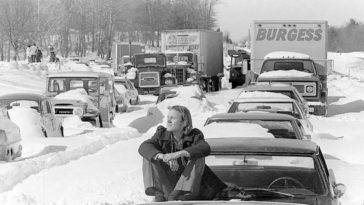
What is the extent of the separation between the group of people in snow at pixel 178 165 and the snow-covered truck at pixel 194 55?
3235cm

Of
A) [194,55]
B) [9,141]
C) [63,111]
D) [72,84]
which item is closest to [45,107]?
[63,111]

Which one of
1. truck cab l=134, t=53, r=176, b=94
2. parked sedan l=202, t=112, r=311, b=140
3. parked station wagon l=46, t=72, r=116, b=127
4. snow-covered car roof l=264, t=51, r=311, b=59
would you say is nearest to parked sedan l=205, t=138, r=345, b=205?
parked sedan l=202, t=112, r=311, b=140

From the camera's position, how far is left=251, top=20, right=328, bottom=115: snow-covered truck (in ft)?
78.8

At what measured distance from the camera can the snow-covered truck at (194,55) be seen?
39.1 m

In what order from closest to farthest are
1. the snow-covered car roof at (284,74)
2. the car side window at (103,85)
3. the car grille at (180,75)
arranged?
the snow-covered car roof at (284,74), the car side window at (103,85), the car grille at (180,75)

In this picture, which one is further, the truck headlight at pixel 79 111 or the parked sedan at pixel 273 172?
the truck headlight at pixel 79 111

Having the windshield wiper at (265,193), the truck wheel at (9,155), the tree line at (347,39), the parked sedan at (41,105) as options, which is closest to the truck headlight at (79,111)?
the parked sedan at (41,105)

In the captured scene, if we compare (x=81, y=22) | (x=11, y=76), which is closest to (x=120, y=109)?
(x=11, y=76)

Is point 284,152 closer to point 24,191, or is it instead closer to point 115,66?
point 24,191

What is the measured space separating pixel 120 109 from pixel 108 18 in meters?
61.7

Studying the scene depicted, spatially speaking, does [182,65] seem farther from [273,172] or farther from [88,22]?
[88,22]

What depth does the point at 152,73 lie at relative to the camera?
36.1m

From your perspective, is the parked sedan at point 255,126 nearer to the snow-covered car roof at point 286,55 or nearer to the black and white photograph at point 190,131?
the black and white photograph at point 190,131

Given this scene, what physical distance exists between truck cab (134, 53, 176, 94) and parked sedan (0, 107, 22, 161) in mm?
22979
